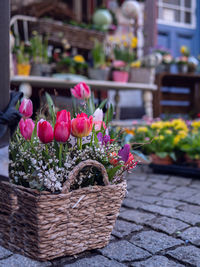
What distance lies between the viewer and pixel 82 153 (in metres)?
1.42

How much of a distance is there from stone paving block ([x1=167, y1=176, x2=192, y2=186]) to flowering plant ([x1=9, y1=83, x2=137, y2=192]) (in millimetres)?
1507

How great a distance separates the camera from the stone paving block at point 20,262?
53.6 inches

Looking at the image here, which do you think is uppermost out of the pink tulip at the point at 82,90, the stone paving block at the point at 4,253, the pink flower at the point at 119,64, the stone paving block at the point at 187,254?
the pink flower at the point at 119,64

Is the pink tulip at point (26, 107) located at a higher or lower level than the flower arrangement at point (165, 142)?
higher

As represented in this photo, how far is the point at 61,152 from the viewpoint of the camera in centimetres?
140

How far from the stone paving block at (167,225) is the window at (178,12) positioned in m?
7.65

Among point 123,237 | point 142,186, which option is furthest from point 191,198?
point 123,237

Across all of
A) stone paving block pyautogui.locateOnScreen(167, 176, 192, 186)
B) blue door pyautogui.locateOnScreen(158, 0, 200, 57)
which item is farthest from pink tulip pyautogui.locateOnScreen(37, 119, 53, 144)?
blue door pyautogui.locateOnScreen(158, 0, 200, 57)

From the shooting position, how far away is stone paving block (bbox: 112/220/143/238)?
1729 mm

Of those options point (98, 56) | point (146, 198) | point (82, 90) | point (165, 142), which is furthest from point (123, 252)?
point (98, 56)

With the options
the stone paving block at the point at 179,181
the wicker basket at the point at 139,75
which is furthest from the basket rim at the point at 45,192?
the wicker basket at the point at 139,75

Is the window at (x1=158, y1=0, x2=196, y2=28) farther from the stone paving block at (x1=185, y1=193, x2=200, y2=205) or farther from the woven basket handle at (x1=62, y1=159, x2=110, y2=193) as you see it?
the woven basket handle at (x1=62, y1=159, x2=110, y2=193)

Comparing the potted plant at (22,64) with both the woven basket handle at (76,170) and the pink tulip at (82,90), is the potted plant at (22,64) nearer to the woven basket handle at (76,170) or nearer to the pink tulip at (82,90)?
the pink tulip at (82,90)

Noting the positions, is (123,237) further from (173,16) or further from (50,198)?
(173,16)
